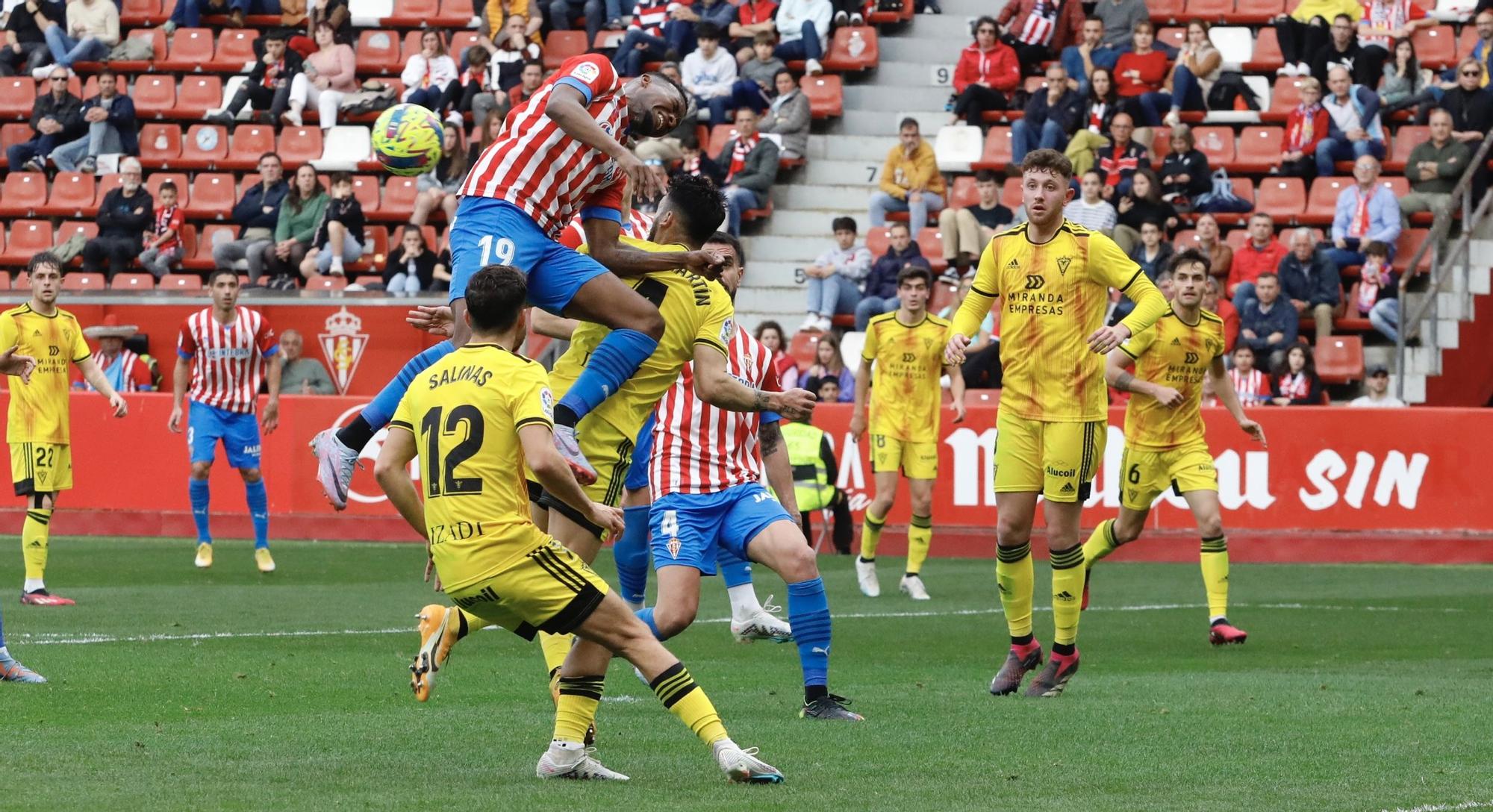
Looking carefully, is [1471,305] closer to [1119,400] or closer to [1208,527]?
[1119,400]

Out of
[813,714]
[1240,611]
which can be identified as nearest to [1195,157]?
[1240,611]

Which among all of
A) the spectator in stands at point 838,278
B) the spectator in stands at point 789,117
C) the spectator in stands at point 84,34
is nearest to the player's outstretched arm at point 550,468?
the spectator in stands at point 838,278

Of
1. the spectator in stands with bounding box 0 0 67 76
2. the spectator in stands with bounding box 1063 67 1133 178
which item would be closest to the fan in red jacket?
the spectator in stands with bounding box 1063 67 1133 178

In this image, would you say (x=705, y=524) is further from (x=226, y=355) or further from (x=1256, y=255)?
(x=1256, y=255)

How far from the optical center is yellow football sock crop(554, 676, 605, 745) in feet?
23.9

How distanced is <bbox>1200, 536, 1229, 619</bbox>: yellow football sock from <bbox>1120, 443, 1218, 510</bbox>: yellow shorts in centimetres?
49

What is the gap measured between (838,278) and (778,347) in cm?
268

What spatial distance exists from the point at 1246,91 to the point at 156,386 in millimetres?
13239

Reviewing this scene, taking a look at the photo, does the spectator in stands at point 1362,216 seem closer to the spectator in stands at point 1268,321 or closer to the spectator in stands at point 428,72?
the spectator in stands at point 1268,321

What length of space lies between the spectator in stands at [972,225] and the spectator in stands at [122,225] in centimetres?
1052

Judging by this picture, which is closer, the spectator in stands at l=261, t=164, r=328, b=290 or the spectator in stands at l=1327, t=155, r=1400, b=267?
the spectator in stands at l=1327, t=155, r=1400, b=267

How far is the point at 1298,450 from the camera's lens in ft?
63.1

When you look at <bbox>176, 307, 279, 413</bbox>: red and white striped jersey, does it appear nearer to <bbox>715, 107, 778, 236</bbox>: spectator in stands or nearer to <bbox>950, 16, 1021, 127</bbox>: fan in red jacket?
<bbox>715, 107, 778, 236</bbox>: spectator in stands

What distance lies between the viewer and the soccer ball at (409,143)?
1517 cm
